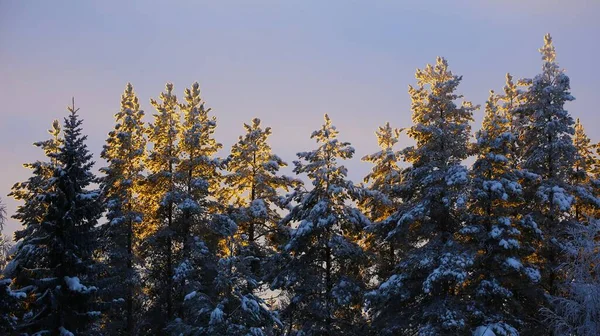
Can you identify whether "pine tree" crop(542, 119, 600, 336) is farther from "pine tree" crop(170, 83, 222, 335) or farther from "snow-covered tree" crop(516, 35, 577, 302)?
"pine tree" crop(170, 83, 222, 335)

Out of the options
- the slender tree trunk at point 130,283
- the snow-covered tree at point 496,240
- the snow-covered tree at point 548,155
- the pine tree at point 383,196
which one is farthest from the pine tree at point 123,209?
the snow-covered tree at point 548,155

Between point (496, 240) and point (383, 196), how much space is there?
771cm

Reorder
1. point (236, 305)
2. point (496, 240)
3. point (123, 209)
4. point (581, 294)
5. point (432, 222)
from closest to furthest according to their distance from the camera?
1. point (581, 294)
2. point (236, 305)
3. point (496, 240)
4. point (432, 222)
5. point (123, 209)

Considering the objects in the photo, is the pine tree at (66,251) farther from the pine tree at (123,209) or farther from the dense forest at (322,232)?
the pine tree at (123,209)

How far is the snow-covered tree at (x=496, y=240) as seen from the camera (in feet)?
74.7

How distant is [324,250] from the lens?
2848 cm

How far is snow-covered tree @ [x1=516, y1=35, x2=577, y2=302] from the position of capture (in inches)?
1051

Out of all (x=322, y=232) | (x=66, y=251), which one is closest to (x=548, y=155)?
(x=322, y=232)

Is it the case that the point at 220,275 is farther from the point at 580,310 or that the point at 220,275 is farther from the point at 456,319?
the point at 580,310

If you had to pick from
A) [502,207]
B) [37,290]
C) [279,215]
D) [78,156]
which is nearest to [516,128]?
[502,207]

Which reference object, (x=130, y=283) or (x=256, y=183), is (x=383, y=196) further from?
(x=130, y=283)

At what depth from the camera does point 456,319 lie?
22.4 metres

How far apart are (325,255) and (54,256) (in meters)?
12.6

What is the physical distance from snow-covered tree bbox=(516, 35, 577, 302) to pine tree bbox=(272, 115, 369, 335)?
843cm
